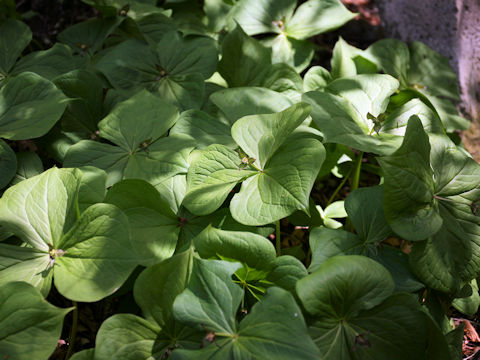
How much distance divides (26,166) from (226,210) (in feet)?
3.53

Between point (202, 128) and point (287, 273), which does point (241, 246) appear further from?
point (202, 128)

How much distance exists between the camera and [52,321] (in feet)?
4.59

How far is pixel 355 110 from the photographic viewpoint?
212cm

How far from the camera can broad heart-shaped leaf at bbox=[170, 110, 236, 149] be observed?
2156 mm

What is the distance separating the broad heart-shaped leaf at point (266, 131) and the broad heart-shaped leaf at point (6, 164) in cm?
110

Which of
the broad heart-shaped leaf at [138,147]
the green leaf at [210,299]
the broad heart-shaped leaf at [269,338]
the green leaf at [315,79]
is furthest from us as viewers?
the green leaf at [315,79]

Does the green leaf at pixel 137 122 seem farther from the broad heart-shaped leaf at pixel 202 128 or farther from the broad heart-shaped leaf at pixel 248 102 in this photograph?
the broad heart-shaped leaf at pixel 248 102

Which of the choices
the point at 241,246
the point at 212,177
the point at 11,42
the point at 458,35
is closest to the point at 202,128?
the point at 212,177

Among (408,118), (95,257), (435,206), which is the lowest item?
(95,257)

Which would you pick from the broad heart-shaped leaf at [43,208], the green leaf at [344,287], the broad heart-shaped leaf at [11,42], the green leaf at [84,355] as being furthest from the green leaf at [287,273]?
the broad heart-shaped leaf at [11,42]

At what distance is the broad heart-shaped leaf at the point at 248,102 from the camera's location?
2.18 metres

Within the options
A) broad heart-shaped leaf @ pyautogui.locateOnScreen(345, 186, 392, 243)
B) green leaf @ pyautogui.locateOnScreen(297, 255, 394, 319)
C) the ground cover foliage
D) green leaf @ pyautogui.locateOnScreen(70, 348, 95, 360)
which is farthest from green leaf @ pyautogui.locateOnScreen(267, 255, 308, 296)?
green leaf @ pyautogui.locateOnScreen(70, 348, 95, 360)

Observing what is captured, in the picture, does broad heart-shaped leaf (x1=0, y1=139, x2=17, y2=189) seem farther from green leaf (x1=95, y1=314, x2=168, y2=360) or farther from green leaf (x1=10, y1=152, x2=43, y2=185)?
green leaf (x1=95, y1=314, x2=168, y2=360)

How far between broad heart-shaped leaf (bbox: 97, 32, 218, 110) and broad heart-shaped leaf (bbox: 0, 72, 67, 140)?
1.52 ft
